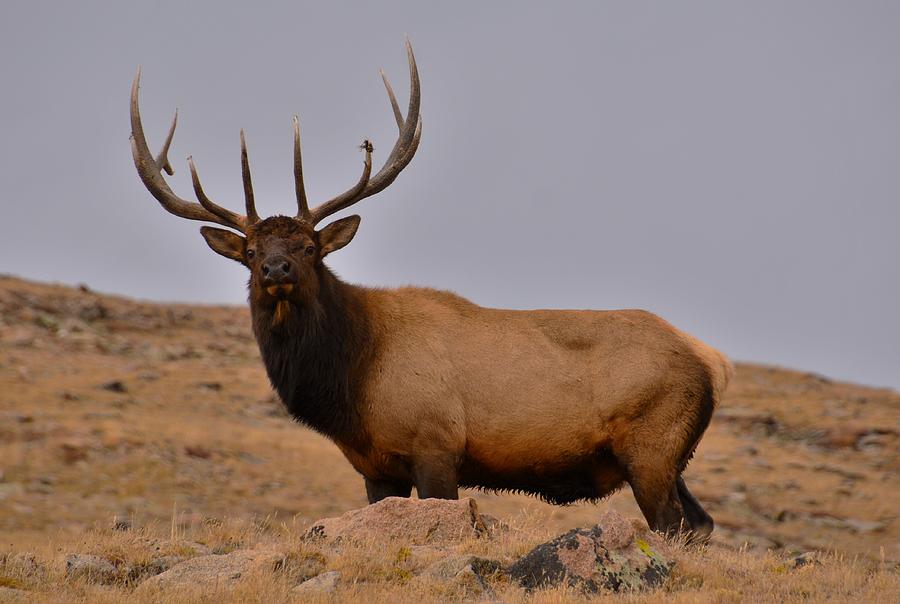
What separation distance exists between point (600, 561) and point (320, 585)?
1784 mm

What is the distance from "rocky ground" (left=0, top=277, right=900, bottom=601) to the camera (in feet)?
69.7

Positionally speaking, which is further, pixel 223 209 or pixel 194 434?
pixel 194 434

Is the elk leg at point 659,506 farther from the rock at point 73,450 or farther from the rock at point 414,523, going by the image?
the rock at point 73,450

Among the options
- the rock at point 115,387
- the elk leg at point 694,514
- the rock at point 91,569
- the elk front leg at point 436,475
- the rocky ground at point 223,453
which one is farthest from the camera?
the rock at point 115,387

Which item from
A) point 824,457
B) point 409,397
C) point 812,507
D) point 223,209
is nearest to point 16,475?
point 223,209

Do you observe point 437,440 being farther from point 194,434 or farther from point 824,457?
point 824,457

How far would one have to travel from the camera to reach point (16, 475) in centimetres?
2167

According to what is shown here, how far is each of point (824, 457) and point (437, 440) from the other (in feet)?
76.5

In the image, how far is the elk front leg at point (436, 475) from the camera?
9.27 m

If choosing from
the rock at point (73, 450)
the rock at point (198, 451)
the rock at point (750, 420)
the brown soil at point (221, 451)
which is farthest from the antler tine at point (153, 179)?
the rock at point (750, 420)

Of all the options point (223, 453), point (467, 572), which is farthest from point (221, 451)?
point (467, 572)

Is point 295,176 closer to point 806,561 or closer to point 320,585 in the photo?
point 320,585

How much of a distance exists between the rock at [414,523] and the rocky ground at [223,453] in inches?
37.9

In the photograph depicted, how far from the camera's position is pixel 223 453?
82.5 ft
